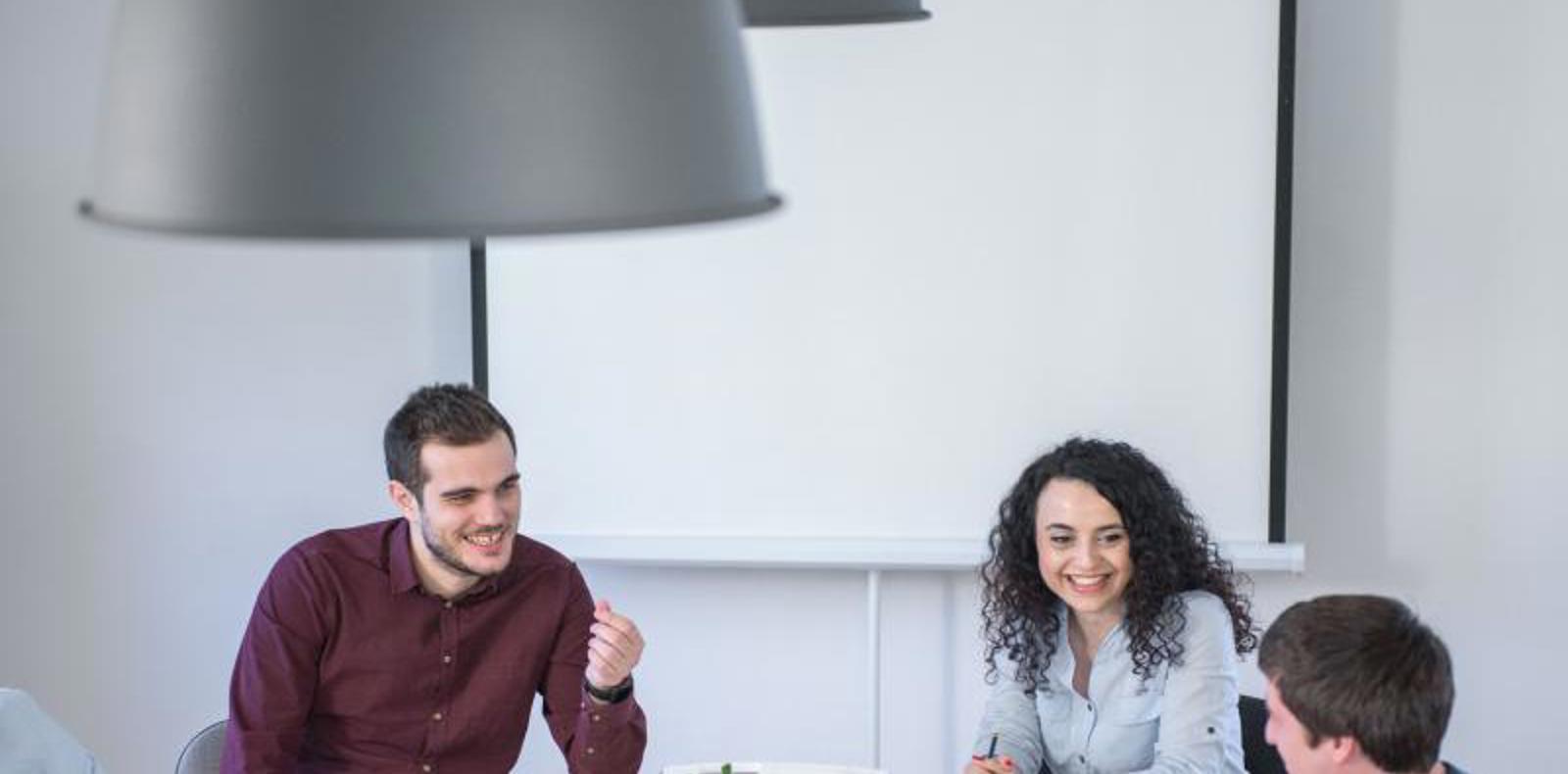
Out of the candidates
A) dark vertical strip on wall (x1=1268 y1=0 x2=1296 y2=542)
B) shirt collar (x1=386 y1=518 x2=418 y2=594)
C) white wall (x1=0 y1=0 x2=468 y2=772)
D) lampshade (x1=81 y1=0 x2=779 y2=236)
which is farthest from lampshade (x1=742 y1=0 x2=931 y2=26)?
white wall (x1=0 y1=0 x2=468 y2=772)

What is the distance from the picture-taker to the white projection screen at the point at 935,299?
3.55 metres

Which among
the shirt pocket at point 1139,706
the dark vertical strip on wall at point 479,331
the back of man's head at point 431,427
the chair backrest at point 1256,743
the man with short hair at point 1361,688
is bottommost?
the chair backrest at point 1256,743

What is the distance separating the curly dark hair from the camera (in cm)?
281

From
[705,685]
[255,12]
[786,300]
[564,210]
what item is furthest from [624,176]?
[705,685]

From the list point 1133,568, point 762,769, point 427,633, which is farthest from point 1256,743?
point 427,633

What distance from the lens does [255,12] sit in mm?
788

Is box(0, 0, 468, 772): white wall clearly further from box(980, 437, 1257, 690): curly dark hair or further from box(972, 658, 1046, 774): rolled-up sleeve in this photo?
box(972, 658, 1046, 774): rolled-up sleeve

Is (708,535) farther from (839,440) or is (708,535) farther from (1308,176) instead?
(1308,176)

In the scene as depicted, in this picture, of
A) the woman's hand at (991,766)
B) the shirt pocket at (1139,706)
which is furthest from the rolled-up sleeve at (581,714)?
the shirt pocket at (1139,706)

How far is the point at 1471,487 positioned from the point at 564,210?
3158mm

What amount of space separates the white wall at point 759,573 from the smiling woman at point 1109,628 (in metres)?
0.82

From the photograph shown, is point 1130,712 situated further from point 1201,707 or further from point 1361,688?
point 1361,688

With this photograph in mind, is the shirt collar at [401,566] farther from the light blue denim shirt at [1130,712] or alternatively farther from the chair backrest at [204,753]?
the light blue denim shirt at [1130,712]

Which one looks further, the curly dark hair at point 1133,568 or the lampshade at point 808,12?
the curly dark hair at point 1133,568
